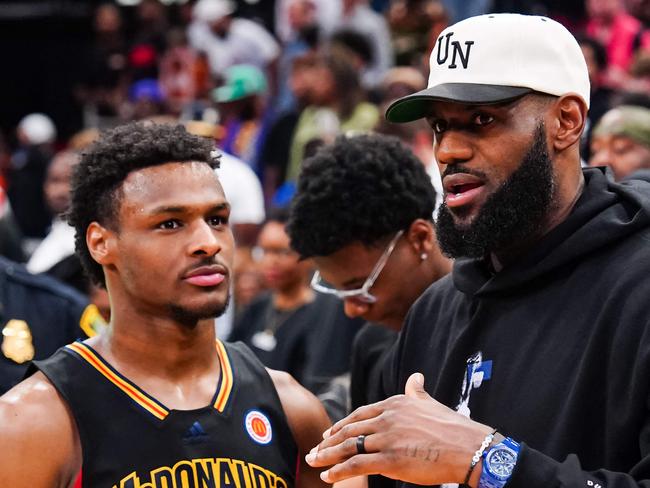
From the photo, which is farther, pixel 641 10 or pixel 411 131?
pixel 641 10

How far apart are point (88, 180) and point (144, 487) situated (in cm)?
95

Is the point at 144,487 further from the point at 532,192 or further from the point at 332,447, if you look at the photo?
the point at 532,192

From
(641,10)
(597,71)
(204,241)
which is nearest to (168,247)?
(204,241)

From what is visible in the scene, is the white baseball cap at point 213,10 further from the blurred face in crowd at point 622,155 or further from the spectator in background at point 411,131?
the blurred face in crowd at point 622,155

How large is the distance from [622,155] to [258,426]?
114 inches

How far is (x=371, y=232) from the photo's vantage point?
13.9 ft

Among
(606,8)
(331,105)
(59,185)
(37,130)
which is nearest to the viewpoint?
(59,185)

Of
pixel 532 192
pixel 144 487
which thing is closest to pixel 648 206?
pixel 532 192

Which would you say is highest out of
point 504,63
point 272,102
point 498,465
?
point 504,63

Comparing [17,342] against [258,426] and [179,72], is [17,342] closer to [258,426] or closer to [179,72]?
[258,426]

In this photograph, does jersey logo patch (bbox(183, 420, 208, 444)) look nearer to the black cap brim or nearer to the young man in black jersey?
the young man in black jersey

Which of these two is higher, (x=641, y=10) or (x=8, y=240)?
(x=641, y=10)

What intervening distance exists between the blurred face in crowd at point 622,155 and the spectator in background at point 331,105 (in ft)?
11.6

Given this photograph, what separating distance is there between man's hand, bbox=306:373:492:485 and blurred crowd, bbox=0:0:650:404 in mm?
2117
